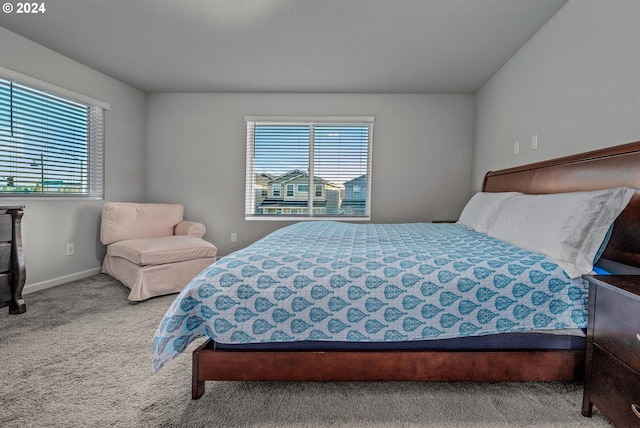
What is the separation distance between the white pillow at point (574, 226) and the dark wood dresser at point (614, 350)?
169mm

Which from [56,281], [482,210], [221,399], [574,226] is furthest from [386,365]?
[56,281]

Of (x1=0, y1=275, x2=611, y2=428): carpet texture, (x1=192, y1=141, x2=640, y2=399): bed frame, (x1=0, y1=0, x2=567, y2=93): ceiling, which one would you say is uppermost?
(x1=0, y1=0, x2=567, y2=93): ceiling

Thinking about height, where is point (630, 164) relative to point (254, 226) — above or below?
above

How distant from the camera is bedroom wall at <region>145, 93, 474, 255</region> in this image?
167 inches

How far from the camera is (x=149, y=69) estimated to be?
3617mm

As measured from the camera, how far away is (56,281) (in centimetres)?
328

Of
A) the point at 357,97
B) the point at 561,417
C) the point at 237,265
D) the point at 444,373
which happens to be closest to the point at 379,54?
the point at 357,97

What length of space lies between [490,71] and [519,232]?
2383 mm

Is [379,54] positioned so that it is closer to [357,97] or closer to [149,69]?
[357,97]

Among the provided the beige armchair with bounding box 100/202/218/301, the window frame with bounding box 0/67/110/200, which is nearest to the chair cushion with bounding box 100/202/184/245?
the beige armchair with bounding box 100/202/218/301

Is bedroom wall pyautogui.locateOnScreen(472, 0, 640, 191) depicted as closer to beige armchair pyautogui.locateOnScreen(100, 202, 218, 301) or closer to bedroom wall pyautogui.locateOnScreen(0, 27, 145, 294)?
beige armchair pyautogui.locateOnScreen(100, 202, 218, 301)

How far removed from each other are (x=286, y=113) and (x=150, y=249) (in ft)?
8.11

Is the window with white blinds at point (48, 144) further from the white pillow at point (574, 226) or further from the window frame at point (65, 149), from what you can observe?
the white pillow at point (574, 226)

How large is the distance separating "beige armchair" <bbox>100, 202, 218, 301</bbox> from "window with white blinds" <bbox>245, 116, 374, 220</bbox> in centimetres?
106
